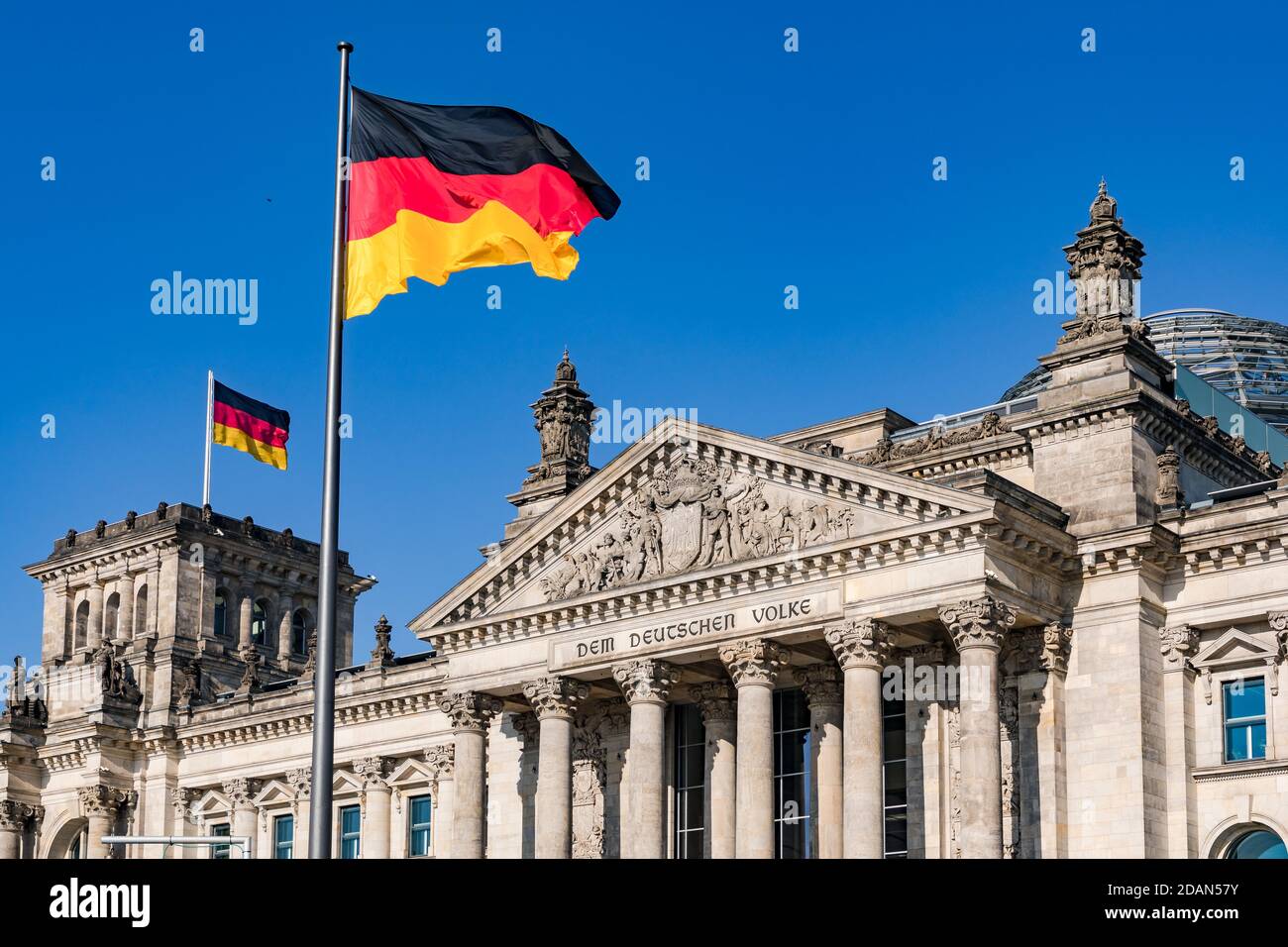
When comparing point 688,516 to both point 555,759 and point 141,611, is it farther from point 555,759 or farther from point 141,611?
point 141,611

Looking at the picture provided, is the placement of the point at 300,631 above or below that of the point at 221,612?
below

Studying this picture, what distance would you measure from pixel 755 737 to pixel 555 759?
20.7 ft

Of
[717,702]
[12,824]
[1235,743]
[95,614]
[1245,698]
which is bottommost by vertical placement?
[12,824]

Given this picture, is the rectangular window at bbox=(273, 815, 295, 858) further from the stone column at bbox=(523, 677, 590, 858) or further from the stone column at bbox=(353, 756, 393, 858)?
the stone column at bbox=(523, 677, 590, 858)

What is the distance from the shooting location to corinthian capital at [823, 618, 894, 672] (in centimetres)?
4575

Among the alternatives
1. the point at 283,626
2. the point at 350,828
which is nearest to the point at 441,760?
the point at 350,828

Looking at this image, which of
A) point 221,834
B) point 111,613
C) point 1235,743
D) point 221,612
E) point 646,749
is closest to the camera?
point 1235,743

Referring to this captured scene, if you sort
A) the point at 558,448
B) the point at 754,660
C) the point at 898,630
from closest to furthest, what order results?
the point at 898,630
the point at 754,660
the point at 558,448

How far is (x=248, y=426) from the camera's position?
62.1 m

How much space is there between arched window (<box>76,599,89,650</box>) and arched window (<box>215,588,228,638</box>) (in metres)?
5.29

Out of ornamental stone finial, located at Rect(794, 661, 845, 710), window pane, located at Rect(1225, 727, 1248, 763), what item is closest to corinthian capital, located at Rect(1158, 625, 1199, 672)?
window pane, located at Rect(1225, 727, 1248, 763)

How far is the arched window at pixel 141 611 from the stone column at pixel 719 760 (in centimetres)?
2885
